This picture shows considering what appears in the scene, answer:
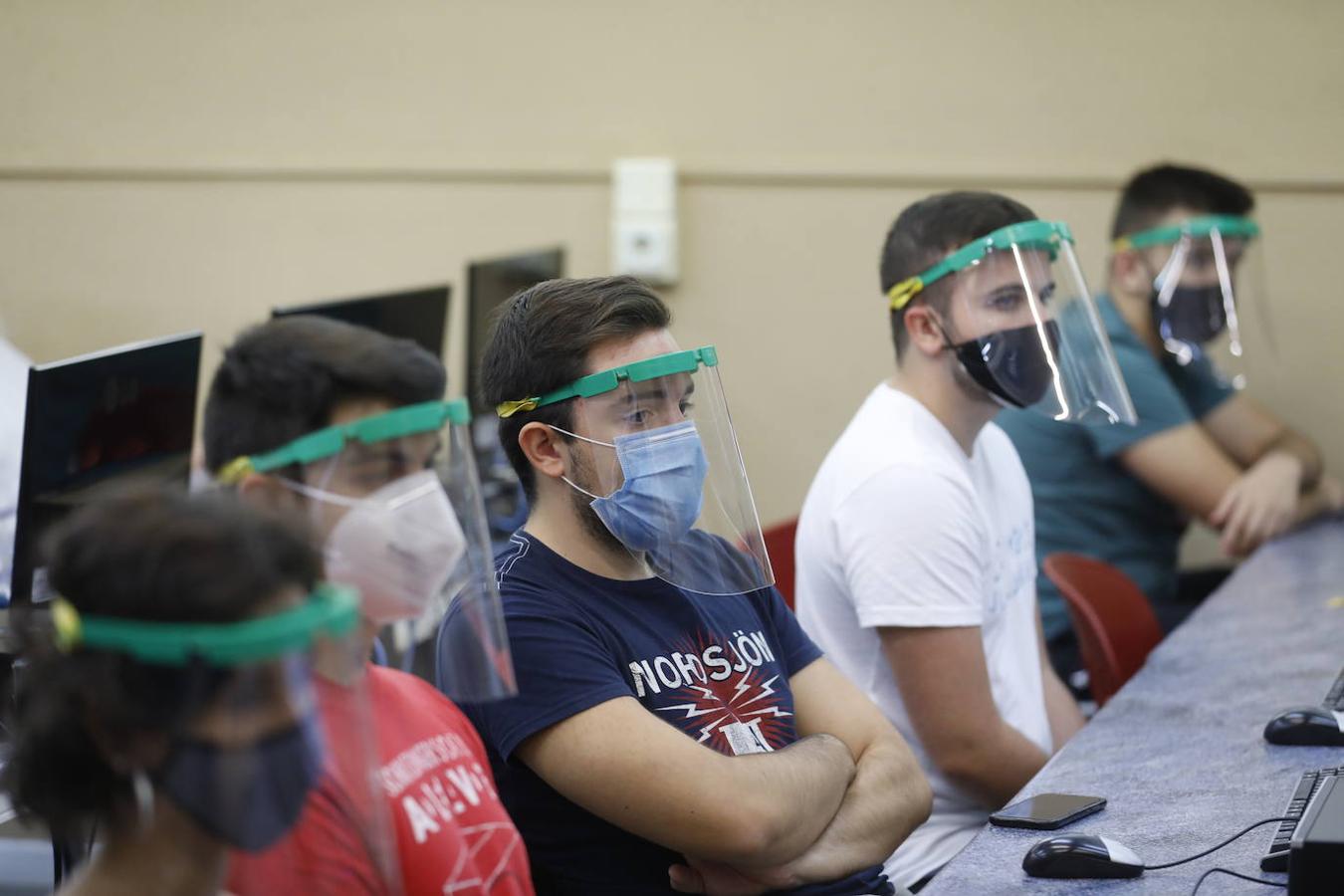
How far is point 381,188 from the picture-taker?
4.31 meters

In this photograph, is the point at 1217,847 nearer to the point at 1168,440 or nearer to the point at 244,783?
the point at 244,783

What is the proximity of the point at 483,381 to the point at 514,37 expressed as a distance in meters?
2.71

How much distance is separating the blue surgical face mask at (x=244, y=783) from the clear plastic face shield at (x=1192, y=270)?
9.79 ft

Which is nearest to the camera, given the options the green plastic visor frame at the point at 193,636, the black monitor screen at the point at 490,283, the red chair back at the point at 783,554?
the green plastic visor frame at the point at 193,636

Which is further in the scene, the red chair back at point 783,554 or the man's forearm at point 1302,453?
the man's forearm at point 1302,453

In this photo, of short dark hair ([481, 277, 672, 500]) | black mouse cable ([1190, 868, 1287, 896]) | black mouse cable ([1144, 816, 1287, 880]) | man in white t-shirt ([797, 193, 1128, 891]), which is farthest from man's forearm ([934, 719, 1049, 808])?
short dark hair ([481, 277, 672, 500])

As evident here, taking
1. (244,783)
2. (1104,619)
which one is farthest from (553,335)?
(1104,619)

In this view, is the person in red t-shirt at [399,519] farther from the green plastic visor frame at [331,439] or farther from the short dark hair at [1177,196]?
the short dark hair at [1177,196]

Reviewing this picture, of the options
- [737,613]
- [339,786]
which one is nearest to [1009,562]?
[737,613]

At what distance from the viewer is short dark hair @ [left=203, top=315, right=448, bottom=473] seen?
52.1 inches

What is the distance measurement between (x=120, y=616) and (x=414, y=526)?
41 cm

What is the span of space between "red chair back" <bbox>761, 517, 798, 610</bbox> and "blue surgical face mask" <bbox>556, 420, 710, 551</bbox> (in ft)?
2.42

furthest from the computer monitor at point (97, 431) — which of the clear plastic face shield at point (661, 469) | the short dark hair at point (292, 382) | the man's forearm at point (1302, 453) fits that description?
the man's forearm at point (1302, 453)

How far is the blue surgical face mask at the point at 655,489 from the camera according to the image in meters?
1.66
